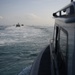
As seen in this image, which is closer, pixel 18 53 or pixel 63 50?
pixel 63 50

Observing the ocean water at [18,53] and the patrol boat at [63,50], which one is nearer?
the patrol boat at [63,50]

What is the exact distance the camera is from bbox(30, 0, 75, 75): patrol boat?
2275mm

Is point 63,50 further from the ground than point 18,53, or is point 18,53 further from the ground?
point 63,50

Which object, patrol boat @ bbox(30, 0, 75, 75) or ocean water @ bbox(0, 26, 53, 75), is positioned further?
ocean water @ bbox(0, 26, 53, 75)

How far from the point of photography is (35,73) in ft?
14.2

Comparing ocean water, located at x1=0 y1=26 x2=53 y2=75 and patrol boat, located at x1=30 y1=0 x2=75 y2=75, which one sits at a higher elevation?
patrol boat, located at x1=30 y1=0 x2=75 y2=75

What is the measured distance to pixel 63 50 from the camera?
3266 mm

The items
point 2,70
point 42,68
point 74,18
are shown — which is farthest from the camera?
point 2,70

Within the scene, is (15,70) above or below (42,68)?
below

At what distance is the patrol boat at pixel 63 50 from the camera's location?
2275 mm

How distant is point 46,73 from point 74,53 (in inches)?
87.2

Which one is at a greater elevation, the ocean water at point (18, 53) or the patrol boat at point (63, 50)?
the patrol boat at point (63, 50)

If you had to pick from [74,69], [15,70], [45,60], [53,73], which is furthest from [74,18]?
[15,70]

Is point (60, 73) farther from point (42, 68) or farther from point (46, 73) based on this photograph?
point (42, 68)
